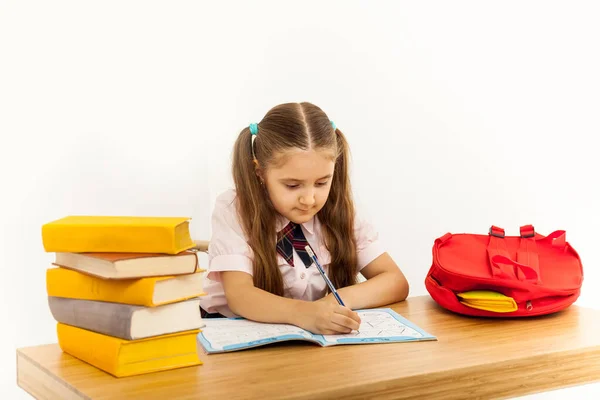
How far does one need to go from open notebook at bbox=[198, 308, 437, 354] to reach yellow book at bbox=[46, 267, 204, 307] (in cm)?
16

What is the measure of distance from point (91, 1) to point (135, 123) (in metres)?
0.47

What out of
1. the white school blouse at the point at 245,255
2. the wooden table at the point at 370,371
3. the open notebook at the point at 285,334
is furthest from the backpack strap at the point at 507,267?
the white school blouse at the point at 245,255

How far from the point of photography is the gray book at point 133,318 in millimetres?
1162

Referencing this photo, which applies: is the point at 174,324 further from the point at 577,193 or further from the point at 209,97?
the point at 577,193

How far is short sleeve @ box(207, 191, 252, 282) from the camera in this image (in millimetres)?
1728

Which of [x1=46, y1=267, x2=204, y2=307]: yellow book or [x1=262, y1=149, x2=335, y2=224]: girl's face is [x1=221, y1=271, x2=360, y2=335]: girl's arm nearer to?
[x1=262, y1=149, x2=335, y2=224]: girl's face

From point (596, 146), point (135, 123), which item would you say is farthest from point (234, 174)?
point (596, 146)

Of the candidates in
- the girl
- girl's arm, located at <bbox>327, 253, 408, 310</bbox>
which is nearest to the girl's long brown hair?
the girl

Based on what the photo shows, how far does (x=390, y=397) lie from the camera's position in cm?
115

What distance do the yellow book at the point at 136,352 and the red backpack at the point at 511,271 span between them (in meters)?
0.65

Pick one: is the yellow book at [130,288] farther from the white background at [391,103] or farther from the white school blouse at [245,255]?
the white background at [391,103]

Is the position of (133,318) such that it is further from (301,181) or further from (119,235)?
(301,181)

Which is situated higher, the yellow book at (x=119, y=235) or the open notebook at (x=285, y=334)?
the yellow book at (x=119, y=235)

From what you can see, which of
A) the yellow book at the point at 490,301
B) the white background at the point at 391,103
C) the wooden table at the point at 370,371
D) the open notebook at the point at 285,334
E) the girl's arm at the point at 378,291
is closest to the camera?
the wooden table at the point at 370,371
